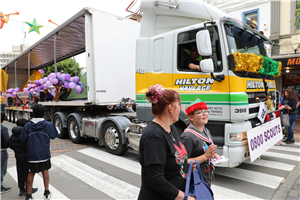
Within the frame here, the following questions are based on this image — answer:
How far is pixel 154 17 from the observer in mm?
5250

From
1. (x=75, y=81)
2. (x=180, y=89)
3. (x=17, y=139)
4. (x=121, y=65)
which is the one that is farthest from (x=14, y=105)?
(x=180, y=89)

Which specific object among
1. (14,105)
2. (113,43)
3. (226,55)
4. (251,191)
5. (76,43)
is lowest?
(251,191)

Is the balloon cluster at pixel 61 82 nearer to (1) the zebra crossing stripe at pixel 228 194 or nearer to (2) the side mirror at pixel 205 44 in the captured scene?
(2) the side mirror at pixel 205 44

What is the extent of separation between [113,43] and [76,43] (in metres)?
3.18

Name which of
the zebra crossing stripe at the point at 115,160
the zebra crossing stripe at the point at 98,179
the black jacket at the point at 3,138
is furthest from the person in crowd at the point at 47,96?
the black jacket at the point at 3,138

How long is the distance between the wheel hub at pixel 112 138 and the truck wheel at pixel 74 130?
1.63 meters

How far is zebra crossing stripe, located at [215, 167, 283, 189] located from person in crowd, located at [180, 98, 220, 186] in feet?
8.01

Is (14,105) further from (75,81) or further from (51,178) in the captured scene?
(51,178)

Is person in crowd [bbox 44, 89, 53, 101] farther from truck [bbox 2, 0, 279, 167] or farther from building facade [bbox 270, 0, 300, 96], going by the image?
building facade [bbox 270, 0, 300, 96]

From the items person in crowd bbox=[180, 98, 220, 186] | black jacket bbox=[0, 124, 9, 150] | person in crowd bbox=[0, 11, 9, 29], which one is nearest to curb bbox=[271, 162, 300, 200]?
person in crowd bbox=[180, 98, 220, 186]

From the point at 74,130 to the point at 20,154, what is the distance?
4.11 meters

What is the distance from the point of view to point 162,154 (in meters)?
1.53

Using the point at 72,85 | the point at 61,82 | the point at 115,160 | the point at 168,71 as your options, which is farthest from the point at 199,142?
the point at 61,82

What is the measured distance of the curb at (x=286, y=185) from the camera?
3580mm
